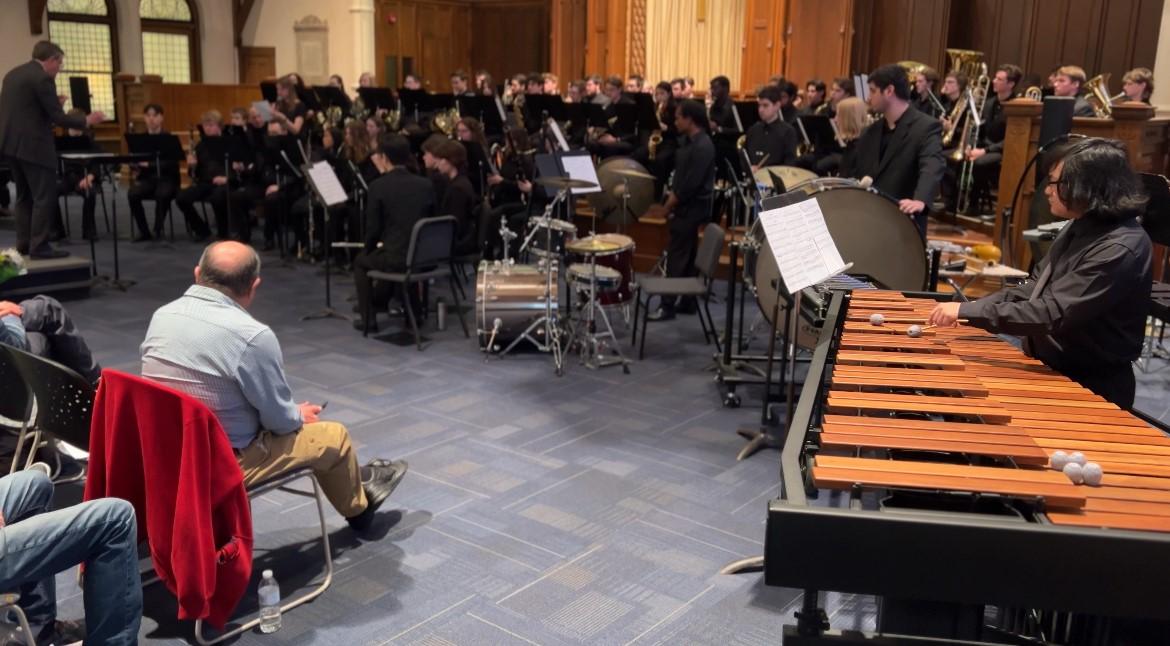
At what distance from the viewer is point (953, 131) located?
963 cm

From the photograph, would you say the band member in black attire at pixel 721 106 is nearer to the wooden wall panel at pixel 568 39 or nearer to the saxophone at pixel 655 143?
the saxophone at pixel 655 143

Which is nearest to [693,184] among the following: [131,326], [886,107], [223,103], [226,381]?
[886,107]

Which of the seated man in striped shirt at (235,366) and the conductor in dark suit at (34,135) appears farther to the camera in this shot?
the conductor in dark suit at (34,135)

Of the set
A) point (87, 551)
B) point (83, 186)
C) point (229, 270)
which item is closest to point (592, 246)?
point (229, 270)

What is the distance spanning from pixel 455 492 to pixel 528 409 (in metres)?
1.29

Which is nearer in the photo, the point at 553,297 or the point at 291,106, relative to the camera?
the point at 553,297

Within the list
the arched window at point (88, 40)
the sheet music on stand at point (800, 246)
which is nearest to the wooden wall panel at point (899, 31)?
the sheet music on stand at point (800, 246)

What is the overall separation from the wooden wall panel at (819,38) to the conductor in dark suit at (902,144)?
8.30 meters

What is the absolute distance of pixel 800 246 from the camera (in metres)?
3.43

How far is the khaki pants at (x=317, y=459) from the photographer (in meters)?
3.47

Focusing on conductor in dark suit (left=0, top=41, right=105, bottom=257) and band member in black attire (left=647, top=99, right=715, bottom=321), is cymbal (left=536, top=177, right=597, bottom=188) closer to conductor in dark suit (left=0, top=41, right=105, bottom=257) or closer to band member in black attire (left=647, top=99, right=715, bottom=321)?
band member in black attire (left=647, top=99, right=715, bottom=321)

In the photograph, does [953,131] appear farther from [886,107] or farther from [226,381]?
[226,381]

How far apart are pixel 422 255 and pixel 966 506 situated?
5346 millimetres

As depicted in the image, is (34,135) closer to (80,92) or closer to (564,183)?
(564,183)
